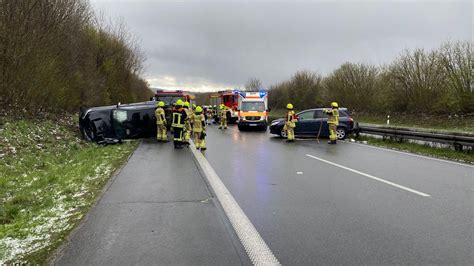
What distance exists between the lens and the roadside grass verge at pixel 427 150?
12219mm

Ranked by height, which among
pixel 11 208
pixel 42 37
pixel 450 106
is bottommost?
pixel 11 208

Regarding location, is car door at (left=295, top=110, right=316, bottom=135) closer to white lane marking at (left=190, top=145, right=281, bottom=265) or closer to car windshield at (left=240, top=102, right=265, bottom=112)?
car windshield at (left=240, top=102, right=265, bottom=112)

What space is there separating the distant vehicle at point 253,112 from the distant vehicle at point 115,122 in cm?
837

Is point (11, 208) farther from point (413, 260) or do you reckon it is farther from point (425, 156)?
point (425, 156)

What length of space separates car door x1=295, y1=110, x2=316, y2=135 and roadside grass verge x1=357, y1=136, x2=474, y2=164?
2.74 meters

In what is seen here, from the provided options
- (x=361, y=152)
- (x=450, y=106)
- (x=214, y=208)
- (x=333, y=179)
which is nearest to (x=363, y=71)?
(x=450, y=106)

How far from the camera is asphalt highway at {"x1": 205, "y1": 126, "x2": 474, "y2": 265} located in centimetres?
430

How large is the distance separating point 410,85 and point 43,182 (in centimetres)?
3332

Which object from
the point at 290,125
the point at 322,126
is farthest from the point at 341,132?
the point at 290,125

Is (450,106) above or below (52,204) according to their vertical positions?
above

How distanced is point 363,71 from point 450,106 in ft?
53.3

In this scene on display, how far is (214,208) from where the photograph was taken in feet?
19.9

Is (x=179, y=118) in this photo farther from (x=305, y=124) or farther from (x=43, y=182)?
(x=305, y=124)

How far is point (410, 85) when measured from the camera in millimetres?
35094
